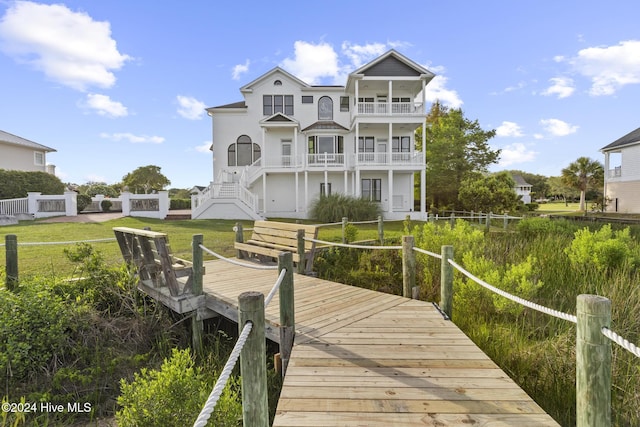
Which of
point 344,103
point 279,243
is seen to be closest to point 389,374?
point 279,243

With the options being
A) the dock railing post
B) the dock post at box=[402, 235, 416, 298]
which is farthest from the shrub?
the dock railing post

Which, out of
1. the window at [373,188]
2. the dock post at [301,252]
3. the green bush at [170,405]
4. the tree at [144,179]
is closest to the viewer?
the green bush at [170,405]

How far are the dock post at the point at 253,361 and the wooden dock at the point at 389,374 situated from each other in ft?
1.20

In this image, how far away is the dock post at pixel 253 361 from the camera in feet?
7.16

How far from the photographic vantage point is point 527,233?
1138 cm

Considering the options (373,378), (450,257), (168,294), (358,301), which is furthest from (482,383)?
(168,294)

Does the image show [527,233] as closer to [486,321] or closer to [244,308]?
[486,321]

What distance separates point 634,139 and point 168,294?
37.2 m

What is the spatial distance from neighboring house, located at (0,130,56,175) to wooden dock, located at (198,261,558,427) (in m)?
33.6

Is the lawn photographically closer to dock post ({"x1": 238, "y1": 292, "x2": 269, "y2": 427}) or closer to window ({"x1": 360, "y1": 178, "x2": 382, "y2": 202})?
dock post ({"x1": 238, "y1": 292, "x2": 269, "y2": 427})

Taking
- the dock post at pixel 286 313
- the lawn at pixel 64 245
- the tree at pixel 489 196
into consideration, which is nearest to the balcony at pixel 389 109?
the tree at pixel 489 196

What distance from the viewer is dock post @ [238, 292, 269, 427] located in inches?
85.9

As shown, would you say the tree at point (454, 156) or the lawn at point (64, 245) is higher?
the tree at point (454, 156)

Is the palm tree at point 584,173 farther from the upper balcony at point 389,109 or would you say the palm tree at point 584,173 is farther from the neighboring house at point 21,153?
the neighboring house at point 21,153
